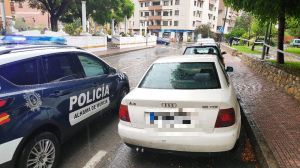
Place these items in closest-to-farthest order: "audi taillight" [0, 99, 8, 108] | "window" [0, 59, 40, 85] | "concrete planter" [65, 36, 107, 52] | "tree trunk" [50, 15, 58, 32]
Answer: "audi taillight" [0, 99, 8, 108] < "window" [0, 59, 40, 85] < "concrete planter" [65, 36, 107, 52] < "tree trunk" [50, 15, 58, 32]

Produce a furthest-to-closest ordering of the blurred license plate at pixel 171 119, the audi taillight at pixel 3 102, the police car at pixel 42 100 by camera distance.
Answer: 1. the blurred license plate at pixel 171 119
2. the police car at pixel 42 100
3. the audi taillight at pixel 3 102

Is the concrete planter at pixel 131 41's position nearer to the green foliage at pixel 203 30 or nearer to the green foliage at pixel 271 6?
the green foliage at pixel 271 6

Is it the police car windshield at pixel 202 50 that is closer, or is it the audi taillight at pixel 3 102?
the audi taillight at pixel 3 102

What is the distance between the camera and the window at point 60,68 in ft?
12.1

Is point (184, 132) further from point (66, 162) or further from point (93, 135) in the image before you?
point (93, 135)

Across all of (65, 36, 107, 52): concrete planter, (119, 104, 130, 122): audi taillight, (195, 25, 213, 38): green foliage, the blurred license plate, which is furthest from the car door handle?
(195, 25, 213, 38): green foliage

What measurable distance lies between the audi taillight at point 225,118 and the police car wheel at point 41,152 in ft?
7.22

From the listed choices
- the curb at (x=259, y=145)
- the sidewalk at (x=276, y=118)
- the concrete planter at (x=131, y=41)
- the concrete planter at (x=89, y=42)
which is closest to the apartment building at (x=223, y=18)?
the concrete planter at (x=131, y=41)

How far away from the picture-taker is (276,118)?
5488 mm

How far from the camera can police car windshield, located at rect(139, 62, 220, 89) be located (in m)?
3.95

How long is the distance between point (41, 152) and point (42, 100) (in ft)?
2.18

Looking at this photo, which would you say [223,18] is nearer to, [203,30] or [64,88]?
[203,30]

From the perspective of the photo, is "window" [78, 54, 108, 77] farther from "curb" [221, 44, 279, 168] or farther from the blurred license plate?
"curb" [221, 44, 279, 168]

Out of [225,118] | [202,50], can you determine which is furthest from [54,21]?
[225,118]
